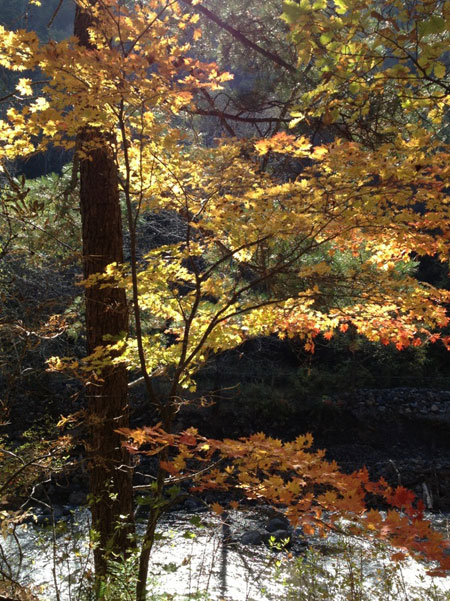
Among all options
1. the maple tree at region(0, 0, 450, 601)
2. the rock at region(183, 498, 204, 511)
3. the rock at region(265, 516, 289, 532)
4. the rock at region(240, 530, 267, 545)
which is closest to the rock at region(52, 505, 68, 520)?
the rock at region(183, 498, 204, 511)

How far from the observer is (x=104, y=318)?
3.50 m

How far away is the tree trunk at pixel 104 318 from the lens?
131 inches

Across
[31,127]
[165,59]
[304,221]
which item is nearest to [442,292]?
[304,221]

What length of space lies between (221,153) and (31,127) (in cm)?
97

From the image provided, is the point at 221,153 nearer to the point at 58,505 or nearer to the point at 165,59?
the point at 165,59

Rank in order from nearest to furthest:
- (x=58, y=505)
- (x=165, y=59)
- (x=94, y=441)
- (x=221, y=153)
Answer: (x=165, y=59) < (x=221, y=153) < (x=94, y=441) < (x=58, y=505)

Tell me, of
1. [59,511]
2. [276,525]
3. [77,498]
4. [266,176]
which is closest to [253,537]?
[276,525]

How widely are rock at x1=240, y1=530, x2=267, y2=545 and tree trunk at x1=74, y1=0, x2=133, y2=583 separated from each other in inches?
122

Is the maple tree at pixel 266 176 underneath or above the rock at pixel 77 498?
above

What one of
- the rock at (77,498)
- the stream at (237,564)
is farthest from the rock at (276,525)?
the rock at (77,498)

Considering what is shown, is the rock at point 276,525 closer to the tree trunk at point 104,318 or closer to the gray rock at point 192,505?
the gray rock at point 192,505

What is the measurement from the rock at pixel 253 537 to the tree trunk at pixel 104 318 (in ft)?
10.2

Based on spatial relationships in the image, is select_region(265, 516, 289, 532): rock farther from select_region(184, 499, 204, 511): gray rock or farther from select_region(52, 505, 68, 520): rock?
select_region(52, 505, 68, 520): rock

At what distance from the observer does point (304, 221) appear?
2.24 m
